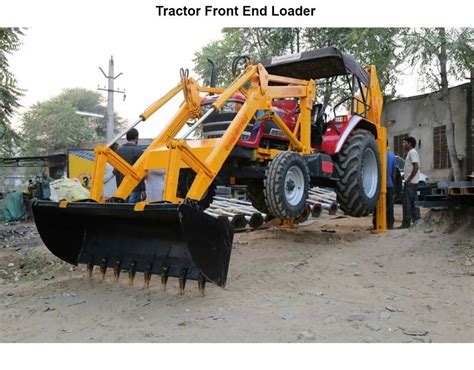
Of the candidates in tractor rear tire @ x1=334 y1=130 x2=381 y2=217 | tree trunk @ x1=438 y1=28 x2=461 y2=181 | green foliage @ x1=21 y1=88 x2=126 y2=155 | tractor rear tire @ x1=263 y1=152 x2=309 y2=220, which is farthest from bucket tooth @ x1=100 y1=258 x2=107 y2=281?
green foliage @ x1=21 y1=88 x2=126 y2=155

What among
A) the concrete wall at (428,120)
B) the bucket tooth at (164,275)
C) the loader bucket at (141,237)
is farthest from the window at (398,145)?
the bucket tooth at (164,275)

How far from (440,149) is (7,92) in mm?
12726

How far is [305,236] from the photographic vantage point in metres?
7.67

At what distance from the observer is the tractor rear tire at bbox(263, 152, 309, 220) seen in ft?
17.9

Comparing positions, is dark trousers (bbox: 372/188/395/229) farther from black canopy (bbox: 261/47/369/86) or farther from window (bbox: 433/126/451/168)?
window (bbox: 433/126/451/168)

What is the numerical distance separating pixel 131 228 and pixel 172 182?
2.85 ft

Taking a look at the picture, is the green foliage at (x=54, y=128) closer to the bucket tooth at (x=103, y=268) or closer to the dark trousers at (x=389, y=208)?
the dark trousers at (x=389, y=208)

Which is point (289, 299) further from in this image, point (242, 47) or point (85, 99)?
point (85, 99)

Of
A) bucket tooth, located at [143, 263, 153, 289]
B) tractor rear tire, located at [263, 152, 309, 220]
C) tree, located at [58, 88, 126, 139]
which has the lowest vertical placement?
bucket tooth, located at [143, 263, 153, 289]

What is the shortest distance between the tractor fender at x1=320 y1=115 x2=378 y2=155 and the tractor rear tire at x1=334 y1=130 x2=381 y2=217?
0.15m

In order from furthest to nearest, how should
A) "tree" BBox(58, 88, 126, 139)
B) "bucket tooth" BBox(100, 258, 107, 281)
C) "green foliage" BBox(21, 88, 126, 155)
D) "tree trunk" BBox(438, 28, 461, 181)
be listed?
"tree" BBox(58, 88, 126, 139), "green foliage" BBox(21, 88, 126, 155), "tree trunk" BBox(438, 28, 461, 181), "bucket tooth" BBox(100, 258, 107, 281)

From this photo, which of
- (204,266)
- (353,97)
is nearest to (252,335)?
(204,266)

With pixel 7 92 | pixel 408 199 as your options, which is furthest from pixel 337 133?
pixel 7 92

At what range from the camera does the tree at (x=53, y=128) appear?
1411 inches
